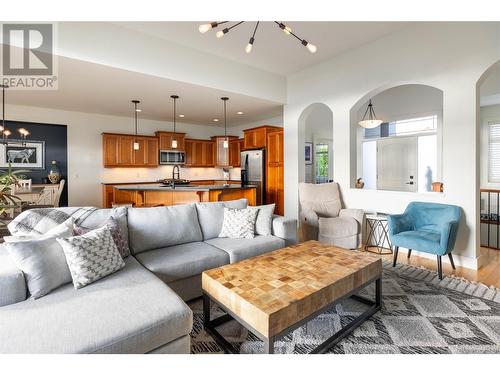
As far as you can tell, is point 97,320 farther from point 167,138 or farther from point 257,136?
point 167,138

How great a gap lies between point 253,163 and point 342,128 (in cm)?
265

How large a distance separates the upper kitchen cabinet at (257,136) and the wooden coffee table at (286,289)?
14.0 feet

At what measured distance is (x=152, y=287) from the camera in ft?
5.55

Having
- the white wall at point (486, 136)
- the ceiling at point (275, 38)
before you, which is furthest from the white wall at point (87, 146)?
the white wall at point (486, 136)

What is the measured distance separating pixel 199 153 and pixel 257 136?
2263 mm

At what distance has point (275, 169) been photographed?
19.8 ft

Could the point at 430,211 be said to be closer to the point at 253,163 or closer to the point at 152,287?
the point at 152,287

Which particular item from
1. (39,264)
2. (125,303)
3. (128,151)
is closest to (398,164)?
(125,303)

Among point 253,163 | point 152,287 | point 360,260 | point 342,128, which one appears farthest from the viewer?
point 253,163

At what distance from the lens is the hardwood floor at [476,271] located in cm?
281

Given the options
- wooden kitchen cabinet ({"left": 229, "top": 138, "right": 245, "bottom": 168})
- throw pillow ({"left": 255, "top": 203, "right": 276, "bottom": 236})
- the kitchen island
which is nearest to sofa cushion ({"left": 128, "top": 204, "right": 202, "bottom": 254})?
throw pillow ({"left": 255, "top": 203, "right": 276, "bottom": 236})
